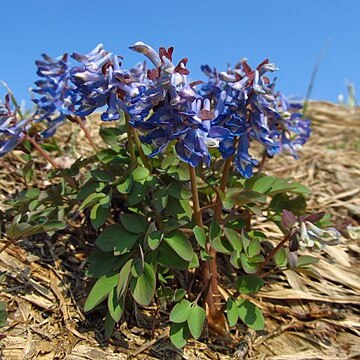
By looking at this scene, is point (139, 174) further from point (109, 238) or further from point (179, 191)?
point (109, 238)

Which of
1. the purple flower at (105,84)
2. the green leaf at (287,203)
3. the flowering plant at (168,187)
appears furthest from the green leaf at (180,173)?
the green leaf at (287,203)

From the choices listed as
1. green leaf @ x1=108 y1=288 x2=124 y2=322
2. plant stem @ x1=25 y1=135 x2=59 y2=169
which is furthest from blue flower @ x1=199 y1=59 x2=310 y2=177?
plant stem @ x1=25 y1=135 x2=59 y2=169

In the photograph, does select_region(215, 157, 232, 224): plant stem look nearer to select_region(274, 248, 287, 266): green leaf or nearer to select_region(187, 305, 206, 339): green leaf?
select_region(274, 248, 287, 266): green leaf

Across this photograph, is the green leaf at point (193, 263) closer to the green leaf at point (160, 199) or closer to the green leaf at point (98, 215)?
the green leaf at point (160, 199)

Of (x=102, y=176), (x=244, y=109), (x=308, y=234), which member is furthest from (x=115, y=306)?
(x=244, y=109)

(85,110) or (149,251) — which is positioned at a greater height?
(85,110)

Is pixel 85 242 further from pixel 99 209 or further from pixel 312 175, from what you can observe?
pixel 312 175

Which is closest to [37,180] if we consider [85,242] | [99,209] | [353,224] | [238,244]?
[85,242]

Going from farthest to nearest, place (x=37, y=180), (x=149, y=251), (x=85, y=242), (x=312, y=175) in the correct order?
(x=312, y=175), (x=37, y=180), (x=85, y=242), (x=149, y=251)
